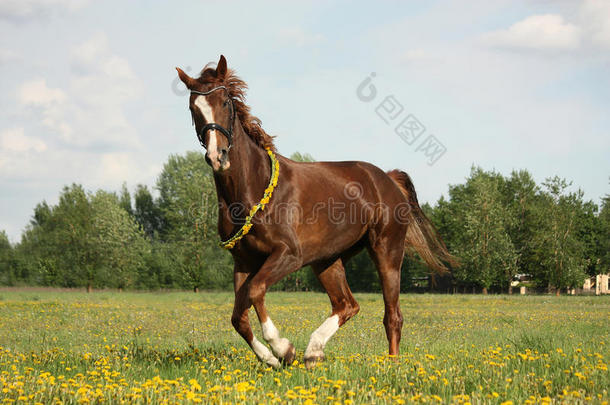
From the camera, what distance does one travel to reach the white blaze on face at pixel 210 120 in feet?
18.7

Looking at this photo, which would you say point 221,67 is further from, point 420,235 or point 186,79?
point 420,235

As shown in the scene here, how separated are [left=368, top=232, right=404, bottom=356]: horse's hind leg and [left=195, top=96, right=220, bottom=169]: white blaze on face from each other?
9.90ft

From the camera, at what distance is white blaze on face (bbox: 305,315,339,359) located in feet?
21.7

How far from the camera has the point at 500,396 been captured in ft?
15.8

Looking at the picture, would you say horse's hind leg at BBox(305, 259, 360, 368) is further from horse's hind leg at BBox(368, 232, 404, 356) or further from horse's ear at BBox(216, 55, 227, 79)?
horse's ear at BBox(216, 55, 227, 79)

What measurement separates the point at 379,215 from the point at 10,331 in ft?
29.7

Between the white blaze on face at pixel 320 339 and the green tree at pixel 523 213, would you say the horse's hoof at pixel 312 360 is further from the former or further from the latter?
the green tree at pixel 523 213

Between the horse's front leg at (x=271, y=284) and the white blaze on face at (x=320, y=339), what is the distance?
0.91 feet

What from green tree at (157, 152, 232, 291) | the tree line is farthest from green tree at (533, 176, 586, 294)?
green tree at (157, 152, 232, 291)

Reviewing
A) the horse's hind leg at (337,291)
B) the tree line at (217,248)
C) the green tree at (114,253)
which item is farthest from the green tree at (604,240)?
the horse's hind leg at (337,291)

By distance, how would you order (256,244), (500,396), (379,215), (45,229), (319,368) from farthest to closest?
1. (45,229)
2. (379,215)
3. (256,244)
4. (319,368)
5. (500,396)

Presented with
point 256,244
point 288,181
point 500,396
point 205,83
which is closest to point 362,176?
point 288,181

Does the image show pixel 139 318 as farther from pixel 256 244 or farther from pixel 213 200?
pixel 213 200

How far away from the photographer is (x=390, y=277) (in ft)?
25.8
